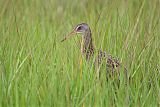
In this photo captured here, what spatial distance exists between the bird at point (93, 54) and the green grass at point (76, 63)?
78 millimetres

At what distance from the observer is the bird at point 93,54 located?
15.1 ft

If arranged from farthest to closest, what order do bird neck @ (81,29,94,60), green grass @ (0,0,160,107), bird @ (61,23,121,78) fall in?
bird neck @ (81,29,94,60)
bird @ (61,23,121,78)
green grass @ (0,0,160,107)

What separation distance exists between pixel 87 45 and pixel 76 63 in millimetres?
824

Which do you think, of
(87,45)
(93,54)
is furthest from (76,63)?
(87,45)

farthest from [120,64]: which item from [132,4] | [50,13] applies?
[50,13]

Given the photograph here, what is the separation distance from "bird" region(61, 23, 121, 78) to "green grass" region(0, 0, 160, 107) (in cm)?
8

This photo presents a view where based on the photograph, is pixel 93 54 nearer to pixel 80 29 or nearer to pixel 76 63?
pixel 76 63

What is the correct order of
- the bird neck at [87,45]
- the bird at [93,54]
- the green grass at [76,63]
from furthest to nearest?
the bird neck at [87,45] < the bird at [93,54] < the green grass at [76,63]

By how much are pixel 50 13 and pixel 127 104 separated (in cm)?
334

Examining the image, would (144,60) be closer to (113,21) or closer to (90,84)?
(90,84)

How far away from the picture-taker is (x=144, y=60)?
4.67 meters

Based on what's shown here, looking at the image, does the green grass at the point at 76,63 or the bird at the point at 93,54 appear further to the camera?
the bird at the point at 93,54

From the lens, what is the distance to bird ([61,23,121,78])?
4611mm

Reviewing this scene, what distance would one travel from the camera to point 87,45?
5.41m
